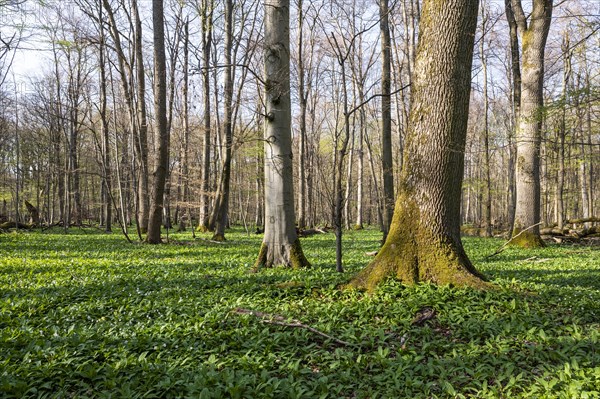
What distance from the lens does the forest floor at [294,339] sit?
2662 millimetres

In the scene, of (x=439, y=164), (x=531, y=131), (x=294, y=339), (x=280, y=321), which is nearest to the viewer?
(x=294, y=339)

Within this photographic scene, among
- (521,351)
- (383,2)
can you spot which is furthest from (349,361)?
(383,2)

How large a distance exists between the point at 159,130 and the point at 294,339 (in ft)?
35.9

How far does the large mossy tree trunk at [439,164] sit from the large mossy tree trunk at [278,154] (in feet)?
7.59

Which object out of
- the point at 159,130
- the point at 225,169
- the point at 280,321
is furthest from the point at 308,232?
the point at 280,321

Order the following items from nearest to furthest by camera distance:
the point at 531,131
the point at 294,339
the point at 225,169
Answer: the point at 294,339, the point at 531,131, the point at 225,169

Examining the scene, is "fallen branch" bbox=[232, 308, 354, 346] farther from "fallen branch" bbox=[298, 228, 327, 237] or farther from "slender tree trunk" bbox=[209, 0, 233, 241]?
"fallen branch" bbox=[298, 228, 327, 237]

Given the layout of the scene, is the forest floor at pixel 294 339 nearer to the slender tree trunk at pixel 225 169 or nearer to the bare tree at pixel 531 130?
the bare tree at pixel 531 130

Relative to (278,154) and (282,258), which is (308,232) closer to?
(282,258)

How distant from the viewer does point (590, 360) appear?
2.93 m

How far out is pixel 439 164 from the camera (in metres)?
4.90

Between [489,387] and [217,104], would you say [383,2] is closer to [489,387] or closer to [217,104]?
[217,104]

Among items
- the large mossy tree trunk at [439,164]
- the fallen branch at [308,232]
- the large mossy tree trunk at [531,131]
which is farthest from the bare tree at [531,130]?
the fallen branch at [308,232]

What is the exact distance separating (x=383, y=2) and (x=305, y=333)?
36.3 feet
